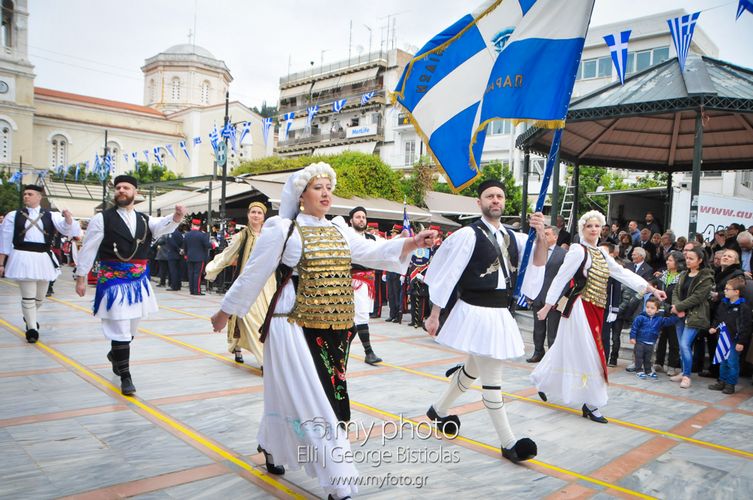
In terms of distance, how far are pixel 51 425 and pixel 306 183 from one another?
10.4 feet

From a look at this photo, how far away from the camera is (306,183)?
3.71 metres

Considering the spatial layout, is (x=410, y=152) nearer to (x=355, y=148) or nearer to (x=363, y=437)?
(x=355, y=148)

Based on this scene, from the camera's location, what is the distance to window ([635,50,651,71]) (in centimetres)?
3272

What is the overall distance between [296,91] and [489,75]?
193 feet

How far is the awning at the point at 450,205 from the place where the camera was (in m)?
29.7

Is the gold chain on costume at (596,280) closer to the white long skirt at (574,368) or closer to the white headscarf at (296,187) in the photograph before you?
the white long skirt at (574,368)

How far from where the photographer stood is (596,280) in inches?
235

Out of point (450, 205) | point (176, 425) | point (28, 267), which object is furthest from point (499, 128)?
point (176, 425)

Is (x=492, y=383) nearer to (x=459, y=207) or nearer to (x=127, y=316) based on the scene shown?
(x=127, y=316)

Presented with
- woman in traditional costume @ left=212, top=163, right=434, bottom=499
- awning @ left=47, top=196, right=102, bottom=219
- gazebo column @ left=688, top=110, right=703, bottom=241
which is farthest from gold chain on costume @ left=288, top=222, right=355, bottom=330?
awning @ left=47, top=196, right=102, bottom=219

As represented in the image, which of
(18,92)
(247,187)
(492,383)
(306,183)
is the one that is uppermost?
(18,92)

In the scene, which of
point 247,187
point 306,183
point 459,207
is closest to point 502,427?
point 306,183

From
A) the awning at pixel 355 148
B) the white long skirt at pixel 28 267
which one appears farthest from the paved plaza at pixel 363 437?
the awning at pixel 355 148

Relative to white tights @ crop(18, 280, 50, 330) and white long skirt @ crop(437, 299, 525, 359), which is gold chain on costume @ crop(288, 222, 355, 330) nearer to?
white long skirt @ crop(437, 299, 525, 359)
